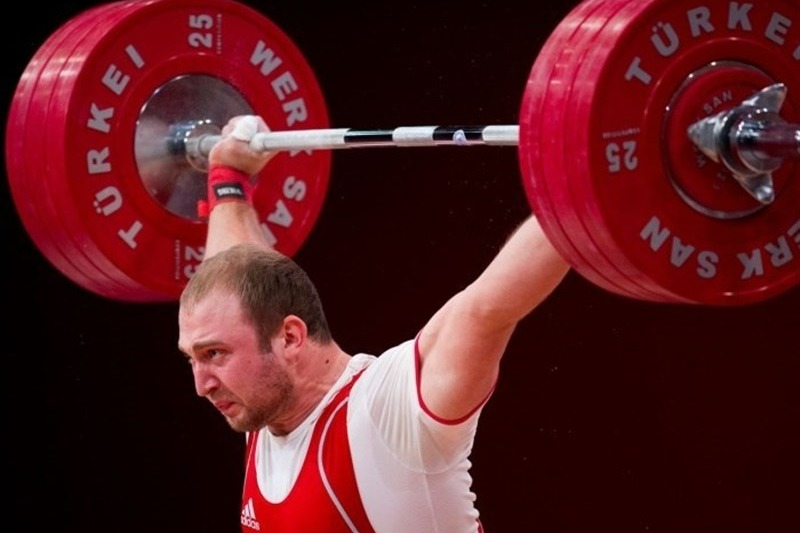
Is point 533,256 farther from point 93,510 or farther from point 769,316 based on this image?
point 93,510

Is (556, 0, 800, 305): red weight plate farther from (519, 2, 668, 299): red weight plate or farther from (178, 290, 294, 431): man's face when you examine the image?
(178, 290, 294, 431): man's face

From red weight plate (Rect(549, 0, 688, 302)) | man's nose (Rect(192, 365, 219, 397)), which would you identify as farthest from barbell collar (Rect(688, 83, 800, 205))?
man's nose (Rect(192, 365, 219, 397))

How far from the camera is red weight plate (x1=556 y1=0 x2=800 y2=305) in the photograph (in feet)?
7.42

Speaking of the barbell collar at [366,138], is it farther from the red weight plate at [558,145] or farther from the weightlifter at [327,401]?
the weightlifter at [327,401]

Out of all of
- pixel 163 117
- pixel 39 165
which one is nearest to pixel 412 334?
pixel 163 117

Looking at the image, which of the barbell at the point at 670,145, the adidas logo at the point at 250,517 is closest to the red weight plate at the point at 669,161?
the barbell at the point at 670,145

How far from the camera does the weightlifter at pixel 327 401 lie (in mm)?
2717

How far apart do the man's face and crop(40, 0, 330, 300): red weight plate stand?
0.59 m

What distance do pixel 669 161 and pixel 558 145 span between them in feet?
0.54

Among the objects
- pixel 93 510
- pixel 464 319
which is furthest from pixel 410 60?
pixel 464 319

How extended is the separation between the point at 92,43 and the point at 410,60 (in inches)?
51.8

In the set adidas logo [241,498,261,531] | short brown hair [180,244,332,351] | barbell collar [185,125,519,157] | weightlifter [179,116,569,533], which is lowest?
adidas logo [241,498,261,531]

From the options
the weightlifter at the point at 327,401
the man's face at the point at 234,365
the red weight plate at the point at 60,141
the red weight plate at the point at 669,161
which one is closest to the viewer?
the red weight plate at the point at 669,161

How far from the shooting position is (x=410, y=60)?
4555 mm
